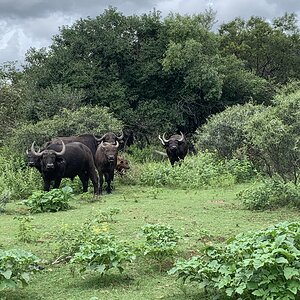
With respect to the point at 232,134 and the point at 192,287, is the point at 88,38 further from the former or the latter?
the point at 192,287

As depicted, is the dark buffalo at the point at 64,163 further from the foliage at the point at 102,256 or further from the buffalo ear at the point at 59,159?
the foliage at the point at 102,256

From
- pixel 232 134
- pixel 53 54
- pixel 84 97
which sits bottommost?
pixel 232 134

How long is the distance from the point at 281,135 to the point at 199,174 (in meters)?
5.92

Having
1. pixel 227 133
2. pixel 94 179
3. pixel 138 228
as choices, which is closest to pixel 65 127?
pixel 94 179

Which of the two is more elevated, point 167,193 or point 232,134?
point 232,134

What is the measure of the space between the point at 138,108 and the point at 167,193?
1154 cm

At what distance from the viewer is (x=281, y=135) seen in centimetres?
1032

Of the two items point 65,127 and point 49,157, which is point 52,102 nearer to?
point 65,127

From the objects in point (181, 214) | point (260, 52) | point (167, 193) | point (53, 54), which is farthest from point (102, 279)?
point (260, 52)

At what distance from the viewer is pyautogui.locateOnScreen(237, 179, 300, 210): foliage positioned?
36.1 ft

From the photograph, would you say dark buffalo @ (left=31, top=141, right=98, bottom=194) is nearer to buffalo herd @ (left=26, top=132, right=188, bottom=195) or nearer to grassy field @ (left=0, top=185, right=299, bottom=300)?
buffalo herd @ (left=26, top=132, right=188, bottom=195)

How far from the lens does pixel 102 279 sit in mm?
6445

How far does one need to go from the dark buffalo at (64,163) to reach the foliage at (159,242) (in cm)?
699

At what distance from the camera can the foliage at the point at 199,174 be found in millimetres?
15523
